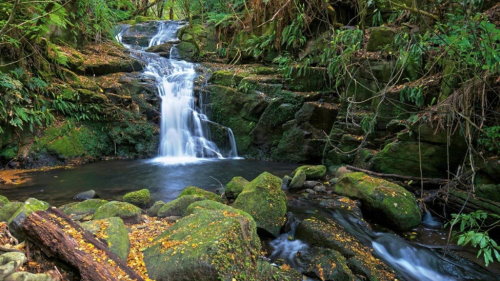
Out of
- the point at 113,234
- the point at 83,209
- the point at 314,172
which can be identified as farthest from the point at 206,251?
the point at 314,172

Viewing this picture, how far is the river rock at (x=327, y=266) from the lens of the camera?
3427mm

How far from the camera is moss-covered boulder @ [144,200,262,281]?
270cm

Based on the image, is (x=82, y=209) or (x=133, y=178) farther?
(x=133, y=178)

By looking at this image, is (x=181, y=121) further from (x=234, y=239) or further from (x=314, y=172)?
(x=234, y=239)

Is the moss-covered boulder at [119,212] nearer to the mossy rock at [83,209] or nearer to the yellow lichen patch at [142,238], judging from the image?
the yellow lichen patch at [142,238]

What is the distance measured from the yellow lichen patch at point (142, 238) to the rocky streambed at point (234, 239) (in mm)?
11

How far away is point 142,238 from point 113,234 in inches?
22.4

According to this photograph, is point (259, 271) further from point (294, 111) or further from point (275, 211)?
point (294, 111)

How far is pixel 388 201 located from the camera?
16.7 feet

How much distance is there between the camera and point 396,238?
175 inches

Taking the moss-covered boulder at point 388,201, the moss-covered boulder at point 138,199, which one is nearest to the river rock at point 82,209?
the moss-covered boulder at point 138,199

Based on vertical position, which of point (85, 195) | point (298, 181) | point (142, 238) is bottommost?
point (85, 195)

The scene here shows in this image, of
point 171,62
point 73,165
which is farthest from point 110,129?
point 171,62

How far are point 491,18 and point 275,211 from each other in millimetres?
4352
